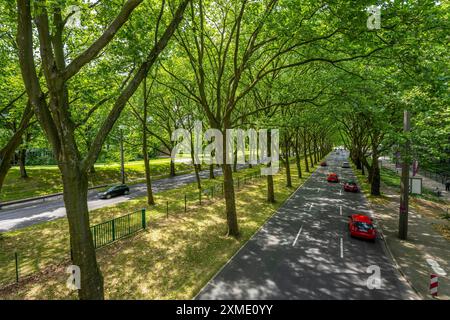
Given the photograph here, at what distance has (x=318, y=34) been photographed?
10.0 meters

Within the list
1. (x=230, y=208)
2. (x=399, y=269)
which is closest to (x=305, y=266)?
(x=399, y=269)

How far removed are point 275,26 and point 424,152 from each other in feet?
37.9

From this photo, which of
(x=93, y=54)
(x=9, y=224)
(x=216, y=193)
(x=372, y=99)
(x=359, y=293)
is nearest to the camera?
(x=93, y=54)

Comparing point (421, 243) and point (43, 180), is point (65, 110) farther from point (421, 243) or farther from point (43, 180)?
point (43, 180)

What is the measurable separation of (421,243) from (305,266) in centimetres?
731

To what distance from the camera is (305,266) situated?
9906 mm

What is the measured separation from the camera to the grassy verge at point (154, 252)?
828 cm

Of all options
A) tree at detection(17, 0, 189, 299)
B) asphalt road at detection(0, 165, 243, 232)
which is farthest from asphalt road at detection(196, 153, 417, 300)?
asphalt road at detection(0, 165, 243, 232)

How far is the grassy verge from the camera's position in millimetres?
8281

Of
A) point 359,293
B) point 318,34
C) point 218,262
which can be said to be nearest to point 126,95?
point 218,262

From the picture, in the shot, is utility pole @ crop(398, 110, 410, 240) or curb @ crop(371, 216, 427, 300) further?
utility pole @ crop(398, 110, 410, 240)

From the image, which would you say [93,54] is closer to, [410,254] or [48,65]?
[48,65]

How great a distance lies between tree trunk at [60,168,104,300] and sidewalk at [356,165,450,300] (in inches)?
411

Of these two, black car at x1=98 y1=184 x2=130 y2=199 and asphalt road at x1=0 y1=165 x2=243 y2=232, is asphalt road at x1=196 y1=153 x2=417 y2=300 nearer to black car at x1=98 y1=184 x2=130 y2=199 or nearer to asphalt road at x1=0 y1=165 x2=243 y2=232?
asphalt road at x1=0 y1=165 x2=243 y2=232
